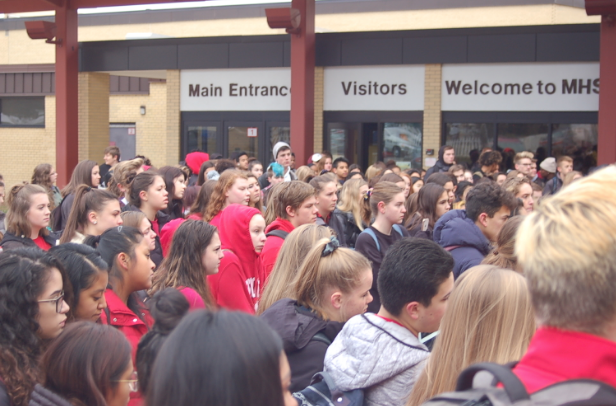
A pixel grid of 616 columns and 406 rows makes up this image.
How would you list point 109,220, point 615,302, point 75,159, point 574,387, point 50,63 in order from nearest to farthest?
point 574,387 < point 615,302 < point 109,220 < point 75,159 < point 50,63

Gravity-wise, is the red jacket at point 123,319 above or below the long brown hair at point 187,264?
below

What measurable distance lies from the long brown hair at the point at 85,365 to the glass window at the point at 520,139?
A: 13.5 meters

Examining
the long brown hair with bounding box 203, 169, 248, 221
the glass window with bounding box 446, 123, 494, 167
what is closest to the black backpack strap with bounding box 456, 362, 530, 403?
the long brown hair with bounding box 203, 169, 248, 221

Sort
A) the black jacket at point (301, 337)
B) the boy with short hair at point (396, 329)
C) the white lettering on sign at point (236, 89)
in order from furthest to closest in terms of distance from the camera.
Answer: the white lettering on sign at point (236, 89) → the black jacket at point (301, 337) → the boy with short hair at point (396, 329)

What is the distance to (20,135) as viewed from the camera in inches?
973

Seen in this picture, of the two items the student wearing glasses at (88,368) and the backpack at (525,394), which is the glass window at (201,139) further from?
→ the backpack at (525,394)

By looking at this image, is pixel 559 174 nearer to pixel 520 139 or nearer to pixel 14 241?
pixel 520 139

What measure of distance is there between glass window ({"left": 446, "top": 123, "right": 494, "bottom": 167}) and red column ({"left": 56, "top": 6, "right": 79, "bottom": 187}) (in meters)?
9.95

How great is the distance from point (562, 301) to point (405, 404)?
1338 mm

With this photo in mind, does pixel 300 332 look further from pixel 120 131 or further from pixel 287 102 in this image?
pixel 120 131

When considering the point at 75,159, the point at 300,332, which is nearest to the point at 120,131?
the point at 75,159

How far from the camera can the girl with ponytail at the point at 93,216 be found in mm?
5180

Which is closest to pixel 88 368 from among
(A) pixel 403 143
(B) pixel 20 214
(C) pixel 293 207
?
(C) pixel 293 207

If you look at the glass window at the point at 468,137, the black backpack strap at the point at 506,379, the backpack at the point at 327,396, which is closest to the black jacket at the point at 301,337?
the backpack at the point at 327,396
